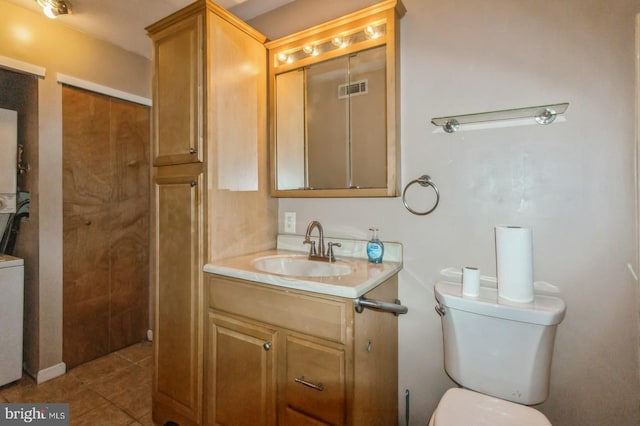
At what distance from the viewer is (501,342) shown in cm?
107

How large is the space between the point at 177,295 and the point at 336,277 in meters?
0.87

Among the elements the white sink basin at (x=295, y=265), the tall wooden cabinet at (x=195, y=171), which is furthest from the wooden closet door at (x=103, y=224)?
the white sink basin at (x=295, y=265)

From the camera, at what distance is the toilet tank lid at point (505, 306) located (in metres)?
1.01

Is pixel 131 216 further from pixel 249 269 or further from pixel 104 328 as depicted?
pixel 249 269

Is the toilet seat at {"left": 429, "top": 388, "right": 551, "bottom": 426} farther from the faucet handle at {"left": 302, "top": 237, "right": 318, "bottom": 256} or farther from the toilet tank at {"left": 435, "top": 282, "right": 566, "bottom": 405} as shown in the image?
the faucet handle at {"left": 302, "top": 237, "right": 318, "bottom": 256}

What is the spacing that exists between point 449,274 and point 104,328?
253cm

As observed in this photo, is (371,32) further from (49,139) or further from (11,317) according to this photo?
(11,317)

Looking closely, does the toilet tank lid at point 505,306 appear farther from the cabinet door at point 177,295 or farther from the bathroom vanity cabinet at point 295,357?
the cabinet door at point 177,295

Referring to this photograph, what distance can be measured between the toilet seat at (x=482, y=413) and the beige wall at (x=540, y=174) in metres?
0.32

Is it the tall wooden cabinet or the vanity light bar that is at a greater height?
the vanity light bar

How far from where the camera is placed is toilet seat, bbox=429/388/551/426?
0.93 m

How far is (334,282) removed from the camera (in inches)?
43.1

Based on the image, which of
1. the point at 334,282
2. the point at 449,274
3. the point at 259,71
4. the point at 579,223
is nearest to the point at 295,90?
the point at 259,71

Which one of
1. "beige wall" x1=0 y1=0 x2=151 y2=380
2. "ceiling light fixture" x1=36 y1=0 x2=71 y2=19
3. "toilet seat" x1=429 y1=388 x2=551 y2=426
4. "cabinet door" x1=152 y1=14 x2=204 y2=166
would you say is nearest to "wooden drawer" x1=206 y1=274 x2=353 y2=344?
"toilet seat" x1=429 y1=388 x2=551 y2=426
